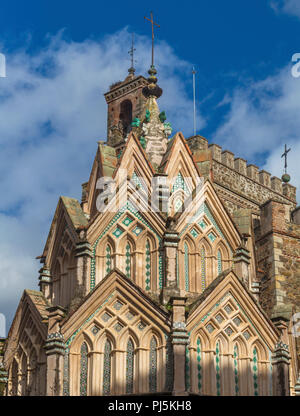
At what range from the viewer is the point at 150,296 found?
21.3 meters

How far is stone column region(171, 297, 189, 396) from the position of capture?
783 inches

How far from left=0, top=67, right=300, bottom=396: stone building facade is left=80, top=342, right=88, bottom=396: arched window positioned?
0.03 m

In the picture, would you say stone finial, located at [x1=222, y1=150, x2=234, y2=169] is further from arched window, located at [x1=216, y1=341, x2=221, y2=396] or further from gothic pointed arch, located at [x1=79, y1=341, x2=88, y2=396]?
gothic pointed arch, located at [x1=79, y1=341, x2=88, y2=396]

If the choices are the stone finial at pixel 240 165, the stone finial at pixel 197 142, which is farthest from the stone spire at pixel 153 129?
the stone finial at pixel 240 165

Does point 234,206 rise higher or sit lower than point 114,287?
higher

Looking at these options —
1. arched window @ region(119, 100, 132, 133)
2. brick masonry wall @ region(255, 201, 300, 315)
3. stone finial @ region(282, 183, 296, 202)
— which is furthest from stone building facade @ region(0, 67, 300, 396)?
arched window @ region(119, 100, 132, 133)

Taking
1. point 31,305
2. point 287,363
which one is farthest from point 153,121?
point 287,363

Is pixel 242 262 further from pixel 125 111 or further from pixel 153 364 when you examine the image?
pixel 125 111

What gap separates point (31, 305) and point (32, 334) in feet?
2.68

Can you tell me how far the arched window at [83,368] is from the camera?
20.6 metres

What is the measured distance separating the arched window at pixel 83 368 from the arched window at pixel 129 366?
40.5 inches

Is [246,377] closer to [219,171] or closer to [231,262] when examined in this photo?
[231,262]

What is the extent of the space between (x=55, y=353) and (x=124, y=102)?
32783mm
